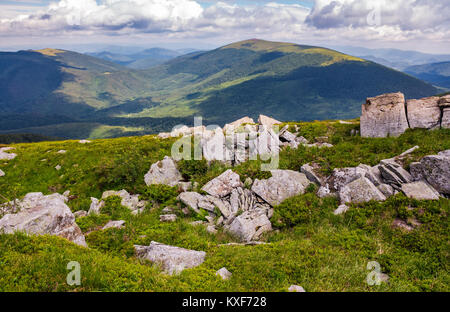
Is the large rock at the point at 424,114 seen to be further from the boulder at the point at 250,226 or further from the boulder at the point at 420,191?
the boulder at the point at 250,226

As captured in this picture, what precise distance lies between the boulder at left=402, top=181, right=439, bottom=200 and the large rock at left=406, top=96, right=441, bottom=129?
10383mm

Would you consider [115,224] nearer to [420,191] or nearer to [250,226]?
[250,226]

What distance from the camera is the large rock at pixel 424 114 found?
68.5 feet

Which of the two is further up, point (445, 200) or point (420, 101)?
point (420, 101)

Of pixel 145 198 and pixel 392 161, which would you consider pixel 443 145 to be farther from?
pixel 145 198

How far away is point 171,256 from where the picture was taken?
1006 centimetres

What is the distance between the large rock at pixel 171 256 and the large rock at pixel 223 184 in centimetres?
559

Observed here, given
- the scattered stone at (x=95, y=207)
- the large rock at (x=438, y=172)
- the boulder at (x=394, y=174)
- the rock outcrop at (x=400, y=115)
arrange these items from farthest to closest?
the rock outcrop at (x=400, y=115) < the scattered stone at (x=95, y=207) < the boulder at (x=394, y=174) < the large rock at (x=438, y=172)

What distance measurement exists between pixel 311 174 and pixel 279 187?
98.4 inches

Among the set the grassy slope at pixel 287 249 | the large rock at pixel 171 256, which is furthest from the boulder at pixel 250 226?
the large rock at pixel 171 256
